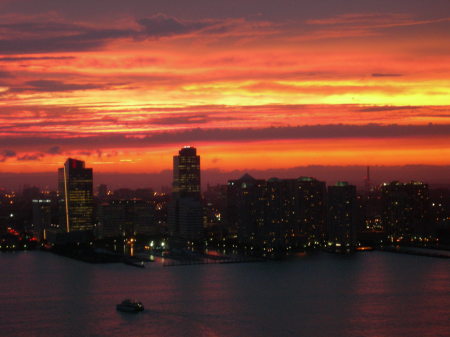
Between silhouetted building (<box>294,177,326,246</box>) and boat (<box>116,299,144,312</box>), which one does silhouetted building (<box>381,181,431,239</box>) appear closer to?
silhouetted building (<box>294,177,326,246</box>)

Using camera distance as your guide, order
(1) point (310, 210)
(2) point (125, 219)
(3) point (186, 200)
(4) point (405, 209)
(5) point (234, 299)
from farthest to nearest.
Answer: (2) point (125, 219) → (3) point (186, 200) → (4) point (405, 209) → (1) point (310, 210) → (5) point (234, 299)

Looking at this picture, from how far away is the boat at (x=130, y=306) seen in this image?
53.0 ft

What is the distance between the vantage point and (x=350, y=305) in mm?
16875

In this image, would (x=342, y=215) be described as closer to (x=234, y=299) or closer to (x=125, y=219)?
(x=125, y=219)

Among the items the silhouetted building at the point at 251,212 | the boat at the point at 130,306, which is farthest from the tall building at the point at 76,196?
the boat at the point at 130,306

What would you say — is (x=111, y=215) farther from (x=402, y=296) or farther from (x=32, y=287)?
(x=402, y=296)

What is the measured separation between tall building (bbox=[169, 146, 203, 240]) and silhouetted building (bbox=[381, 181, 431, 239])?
7.15m

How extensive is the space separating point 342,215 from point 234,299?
528 inches

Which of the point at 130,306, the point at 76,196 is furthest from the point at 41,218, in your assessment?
the point at 130,306

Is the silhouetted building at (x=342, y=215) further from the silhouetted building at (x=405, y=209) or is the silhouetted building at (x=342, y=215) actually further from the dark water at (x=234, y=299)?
the dark water at (x=234, y=299)

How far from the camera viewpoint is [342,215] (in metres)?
30.4

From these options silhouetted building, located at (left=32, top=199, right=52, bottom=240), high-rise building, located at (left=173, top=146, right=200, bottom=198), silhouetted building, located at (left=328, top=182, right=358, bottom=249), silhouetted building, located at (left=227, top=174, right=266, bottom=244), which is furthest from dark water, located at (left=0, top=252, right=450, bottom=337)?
high-rise building, located at (left=173, top=146, right=200, bottom=198)

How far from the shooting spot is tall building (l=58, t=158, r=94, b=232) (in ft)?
121

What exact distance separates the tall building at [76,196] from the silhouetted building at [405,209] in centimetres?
1253
